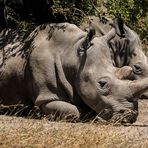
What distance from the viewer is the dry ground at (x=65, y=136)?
22.6 feet

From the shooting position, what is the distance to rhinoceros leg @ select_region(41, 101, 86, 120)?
9.44 meters

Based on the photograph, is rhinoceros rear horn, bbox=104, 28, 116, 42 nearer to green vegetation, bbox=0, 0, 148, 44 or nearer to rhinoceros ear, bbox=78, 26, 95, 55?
rhinoceros ear, bbox=78, 26, 95, 55

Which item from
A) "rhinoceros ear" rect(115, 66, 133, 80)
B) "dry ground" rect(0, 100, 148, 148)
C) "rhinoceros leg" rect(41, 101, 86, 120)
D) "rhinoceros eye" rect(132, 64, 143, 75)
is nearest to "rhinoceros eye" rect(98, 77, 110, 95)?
"rhinoceros ear" rect(115, 66, 133, 80)

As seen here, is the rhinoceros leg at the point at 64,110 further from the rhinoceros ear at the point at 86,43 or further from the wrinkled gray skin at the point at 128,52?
the wrinkled gray skin at the point at 128,52

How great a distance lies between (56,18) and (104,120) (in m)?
2.96

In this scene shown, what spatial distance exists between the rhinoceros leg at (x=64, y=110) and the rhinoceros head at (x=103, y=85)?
0.65 ft

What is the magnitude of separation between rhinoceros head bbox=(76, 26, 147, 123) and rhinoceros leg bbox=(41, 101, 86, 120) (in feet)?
0.65

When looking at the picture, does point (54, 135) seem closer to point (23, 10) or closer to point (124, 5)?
point (23, 10)

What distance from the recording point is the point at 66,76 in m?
9.70

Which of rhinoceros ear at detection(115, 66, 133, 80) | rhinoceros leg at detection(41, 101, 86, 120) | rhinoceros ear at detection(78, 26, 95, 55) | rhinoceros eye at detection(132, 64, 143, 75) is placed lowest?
rhinoceros leg at detection(41, 101, 86, 120)

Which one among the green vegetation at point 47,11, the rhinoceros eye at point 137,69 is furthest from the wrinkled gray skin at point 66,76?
the rhinoceros eye at point 137,69

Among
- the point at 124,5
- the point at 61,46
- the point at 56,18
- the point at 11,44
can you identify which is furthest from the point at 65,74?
the point at 124,5

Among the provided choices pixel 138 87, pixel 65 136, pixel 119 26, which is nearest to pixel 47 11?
pixel 119 26

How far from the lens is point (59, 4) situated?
431 inches
